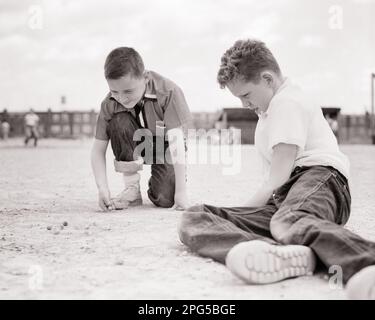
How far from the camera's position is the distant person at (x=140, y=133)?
3.40 metres

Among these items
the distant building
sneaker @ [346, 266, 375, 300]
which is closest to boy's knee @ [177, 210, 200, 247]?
sneaker @ [346, 266, 375, 300]

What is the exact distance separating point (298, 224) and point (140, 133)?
1.84 metres

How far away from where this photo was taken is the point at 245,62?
7.72ft

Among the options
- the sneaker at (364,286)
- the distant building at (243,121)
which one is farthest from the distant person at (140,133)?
the distant building at (243,121)

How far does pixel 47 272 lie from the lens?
75.4 inches

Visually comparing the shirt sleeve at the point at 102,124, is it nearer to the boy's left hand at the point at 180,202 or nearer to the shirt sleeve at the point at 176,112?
the shirt sleeve at the point at 176,112

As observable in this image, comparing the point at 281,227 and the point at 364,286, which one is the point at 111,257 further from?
the point at 364,286

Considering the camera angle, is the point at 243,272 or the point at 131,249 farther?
the point at 131,249

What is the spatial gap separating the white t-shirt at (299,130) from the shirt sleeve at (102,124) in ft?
4.52

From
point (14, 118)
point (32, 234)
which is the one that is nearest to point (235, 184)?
point (32, 234)

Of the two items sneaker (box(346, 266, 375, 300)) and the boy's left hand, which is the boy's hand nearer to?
the boy's left hand
